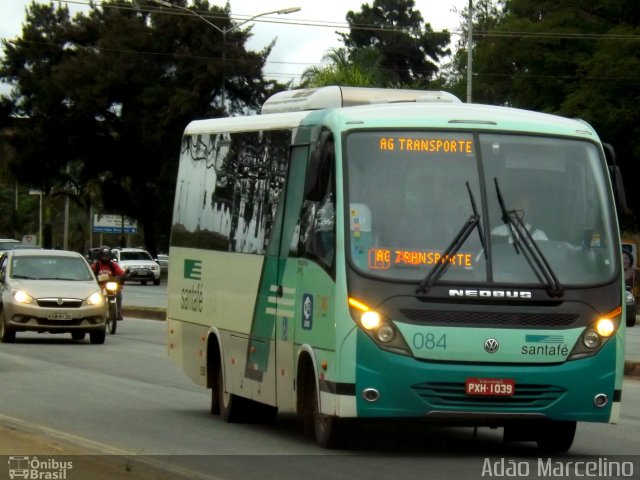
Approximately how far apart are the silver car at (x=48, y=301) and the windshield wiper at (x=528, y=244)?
17.0 meters

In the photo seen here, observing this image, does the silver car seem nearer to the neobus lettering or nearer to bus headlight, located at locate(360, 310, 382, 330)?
bus headlight, located at locate(360, 310, 382, 330)

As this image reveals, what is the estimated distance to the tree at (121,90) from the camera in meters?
77.1

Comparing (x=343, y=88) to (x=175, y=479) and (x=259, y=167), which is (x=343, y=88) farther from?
(x=175, y=479)

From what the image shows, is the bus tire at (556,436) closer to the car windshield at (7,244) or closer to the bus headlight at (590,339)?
the bus headlight at (590,339)

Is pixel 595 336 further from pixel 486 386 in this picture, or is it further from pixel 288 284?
pixel 288 284

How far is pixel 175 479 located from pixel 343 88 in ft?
17.3

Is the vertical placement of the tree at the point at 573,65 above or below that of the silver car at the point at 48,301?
above

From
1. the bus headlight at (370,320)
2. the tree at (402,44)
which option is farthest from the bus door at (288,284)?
Result: the tree at (402,44)

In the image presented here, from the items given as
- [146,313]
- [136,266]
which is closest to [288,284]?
[146,313]

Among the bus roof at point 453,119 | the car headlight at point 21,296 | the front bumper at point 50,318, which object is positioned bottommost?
the front bumper at point 50,318

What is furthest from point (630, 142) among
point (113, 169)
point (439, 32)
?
point (439, 32)
